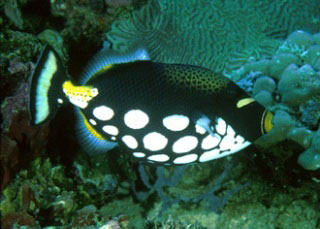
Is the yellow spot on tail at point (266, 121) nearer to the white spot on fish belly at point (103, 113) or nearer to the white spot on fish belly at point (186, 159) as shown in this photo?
the white spot on fish belly at point (186, 159)

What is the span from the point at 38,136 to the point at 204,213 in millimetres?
1931

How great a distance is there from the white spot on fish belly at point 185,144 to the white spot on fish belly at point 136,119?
287 millimetres

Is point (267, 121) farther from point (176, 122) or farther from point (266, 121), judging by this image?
point (176, 122)

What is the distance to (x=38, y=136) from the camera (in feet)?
9.11

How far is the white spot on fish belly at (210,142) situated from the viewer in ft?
7.24

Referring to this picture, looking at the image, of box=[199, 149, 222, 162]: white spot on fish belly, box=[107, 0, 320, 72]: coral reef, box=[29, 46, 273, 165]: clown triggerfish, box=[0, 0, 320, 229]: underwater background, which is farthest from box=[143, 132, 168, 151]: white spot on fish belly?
box=[107, 0, 320, 72]: coral reef

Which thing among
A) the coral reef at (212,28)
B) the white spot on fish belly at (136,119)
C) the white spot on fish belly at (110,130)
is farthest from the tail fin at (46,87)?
the coral reef at (212,28)

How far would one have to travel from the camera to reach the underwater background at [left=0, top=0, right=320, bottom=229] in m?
2.62

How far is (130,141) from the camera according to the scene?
88.9 inches

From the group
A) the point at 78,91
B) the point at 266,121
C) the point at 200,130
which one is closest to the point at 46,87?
the point at 78,91

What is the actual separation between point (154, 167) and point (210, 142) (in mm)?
1514

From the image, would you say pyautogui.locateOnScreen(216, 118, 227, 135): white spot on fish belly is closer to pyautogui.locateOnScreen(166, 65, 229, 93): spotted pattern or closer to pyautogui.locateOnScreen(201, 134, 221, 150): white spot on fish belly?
pyautogui.locateOnScreen(201, 134, 221, 150): white spot on fish belly

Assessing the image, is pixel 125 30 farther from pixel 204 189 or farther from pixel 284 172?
pixel 284 172

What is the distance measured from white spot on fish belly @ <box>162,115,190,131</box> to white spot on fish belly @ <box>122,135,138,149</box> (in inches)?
10.5
